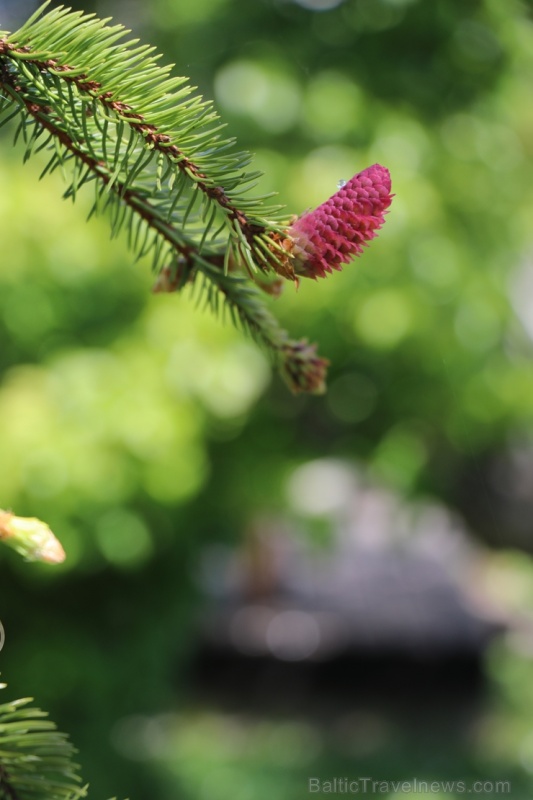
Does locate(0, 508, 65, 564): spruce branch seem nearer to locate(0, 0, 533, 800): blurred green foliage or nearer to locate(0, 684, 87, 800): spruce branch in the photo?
locate(0, 684, 87, 800): spruce branch

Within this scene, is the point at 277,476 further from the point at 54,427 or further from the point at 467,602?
the point at 467,602

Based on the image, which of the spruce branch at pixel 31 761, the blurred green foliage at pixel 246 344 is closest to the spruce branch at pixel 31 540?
the spruce branch at pixel 31 761

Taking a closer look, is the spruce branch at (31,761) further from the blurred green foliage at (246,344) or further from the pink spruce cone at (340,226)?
the blurred green foliage at (246,344)

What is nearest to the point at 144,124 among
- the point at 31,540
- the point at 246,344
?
the point at 31,540

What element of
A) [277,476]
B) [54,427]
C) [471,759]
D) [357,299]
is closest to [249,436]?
[277,476]

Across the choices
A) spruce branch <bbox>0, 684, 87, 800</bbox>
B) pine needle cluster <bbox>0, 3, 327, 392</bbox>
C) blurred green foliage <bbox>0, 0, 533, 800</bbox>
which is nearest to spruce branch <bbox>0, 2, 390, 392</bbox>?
pine needle cluster <bbox>0, 3, 327, 392</bbox>

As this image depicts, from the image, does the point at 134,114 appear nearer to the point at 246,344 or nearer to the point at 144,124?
the point at 144,124
